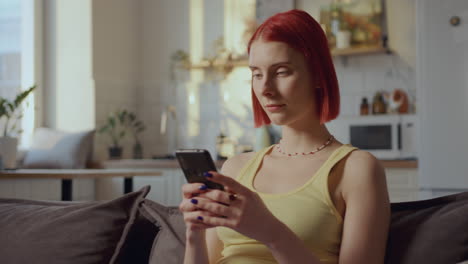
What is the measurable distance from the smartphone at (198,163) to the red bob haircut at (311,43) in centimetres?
33

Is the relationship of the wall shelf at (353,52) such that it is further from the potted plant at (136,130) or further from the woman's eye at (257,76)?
the woman's eye at (257,76)

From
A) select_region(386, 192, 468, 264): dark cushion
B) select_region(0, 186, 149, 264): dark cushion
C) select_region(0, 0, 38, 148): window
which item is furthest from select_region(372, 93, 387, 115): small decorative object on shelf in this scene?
select_region(386, 192, 468, 264): dark cushion

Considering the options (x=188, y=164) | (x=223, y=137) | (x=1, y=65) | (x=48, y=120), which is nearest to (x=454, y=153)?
(x=223, y=137)

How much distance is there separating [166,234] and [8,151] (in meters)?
1.95

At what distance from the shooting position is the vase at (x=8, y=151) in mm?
2994

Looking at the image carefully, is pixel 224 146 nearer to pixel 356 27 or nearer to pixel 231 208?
pixel 356 27

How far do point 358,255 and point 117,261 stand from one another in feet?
2.12

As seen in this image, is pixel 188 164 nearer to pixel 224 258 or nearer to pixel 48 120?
pixel 224 258

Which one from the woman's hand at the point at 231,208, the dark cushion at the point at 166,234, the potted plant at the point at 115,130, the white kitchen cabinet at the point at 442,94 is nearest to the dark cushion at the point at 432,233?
the woman's hand at the point at 231,208

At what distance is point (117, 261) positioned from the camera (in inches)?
55.3

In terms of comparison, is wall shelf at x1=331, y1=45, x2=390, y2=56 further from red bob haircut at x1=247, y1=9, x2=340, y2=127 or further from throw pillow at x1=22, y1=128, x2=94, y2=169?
red bob haircut at x1=247, y1=9, x2=340, y2=127

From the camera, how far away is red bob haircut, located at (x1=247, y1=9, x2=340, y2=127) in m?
1.12

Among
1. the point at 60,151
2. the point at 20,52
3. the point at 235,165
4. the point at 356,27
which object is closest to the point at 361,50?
the point at 356,27

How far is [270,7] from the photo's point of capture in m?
4.52
